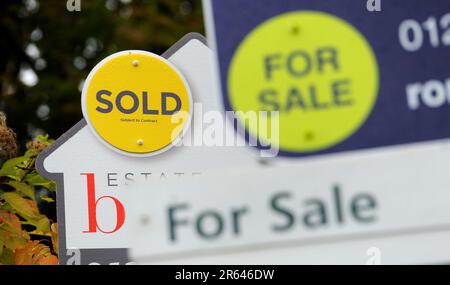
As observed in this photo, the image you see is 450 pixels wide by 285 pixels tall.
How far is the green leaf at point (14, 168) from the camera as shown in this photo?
4.04 meters

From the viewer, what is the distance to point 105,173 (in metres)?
3.89

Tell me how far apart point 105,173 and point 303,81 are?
186cm

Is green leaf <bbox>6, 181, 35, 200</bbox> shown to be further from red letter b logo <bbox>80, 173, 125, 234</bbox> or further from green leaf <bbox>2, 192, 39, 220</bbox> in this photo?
red letter b logo <bbox>80, 173, 125, 234</bbox>

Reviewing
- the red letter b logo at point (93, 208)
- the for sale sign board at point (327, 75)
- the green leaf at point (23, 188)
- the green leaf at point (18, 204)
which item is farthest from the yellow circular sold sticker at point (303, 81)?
the green leaf at point (23, 188)

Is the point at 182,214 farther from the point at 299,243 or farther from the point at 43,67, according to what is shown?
the point at 43,67

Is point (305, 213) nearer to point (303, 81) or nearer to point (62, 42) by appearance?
point (303, 81)

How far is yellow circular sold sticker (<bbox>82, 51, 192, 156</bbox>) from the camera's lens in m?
3.89

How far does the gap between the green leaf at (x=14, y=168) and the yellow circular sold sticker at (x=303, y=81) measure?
2.04m

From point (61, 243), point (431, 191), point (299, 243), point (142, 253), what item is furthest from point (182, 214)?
point (61, 243)

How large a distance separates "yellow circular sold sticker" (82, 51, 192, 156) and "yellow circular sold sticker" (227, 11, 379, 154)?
1.71 metres

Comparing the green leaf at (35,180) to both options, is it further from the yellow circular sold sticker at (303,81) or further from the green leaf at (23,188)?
the yellow circular sold sticker at (303,81)

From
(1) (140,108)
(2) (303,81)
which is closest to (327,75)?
(2) (303,81)

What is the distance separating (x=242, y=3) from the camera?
87.5 inches

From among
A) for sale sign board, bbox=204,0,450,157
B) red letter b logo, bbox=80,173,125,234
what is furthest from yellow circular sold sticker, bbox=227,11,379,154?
red letter b logo, bbox=80,173,125,234
